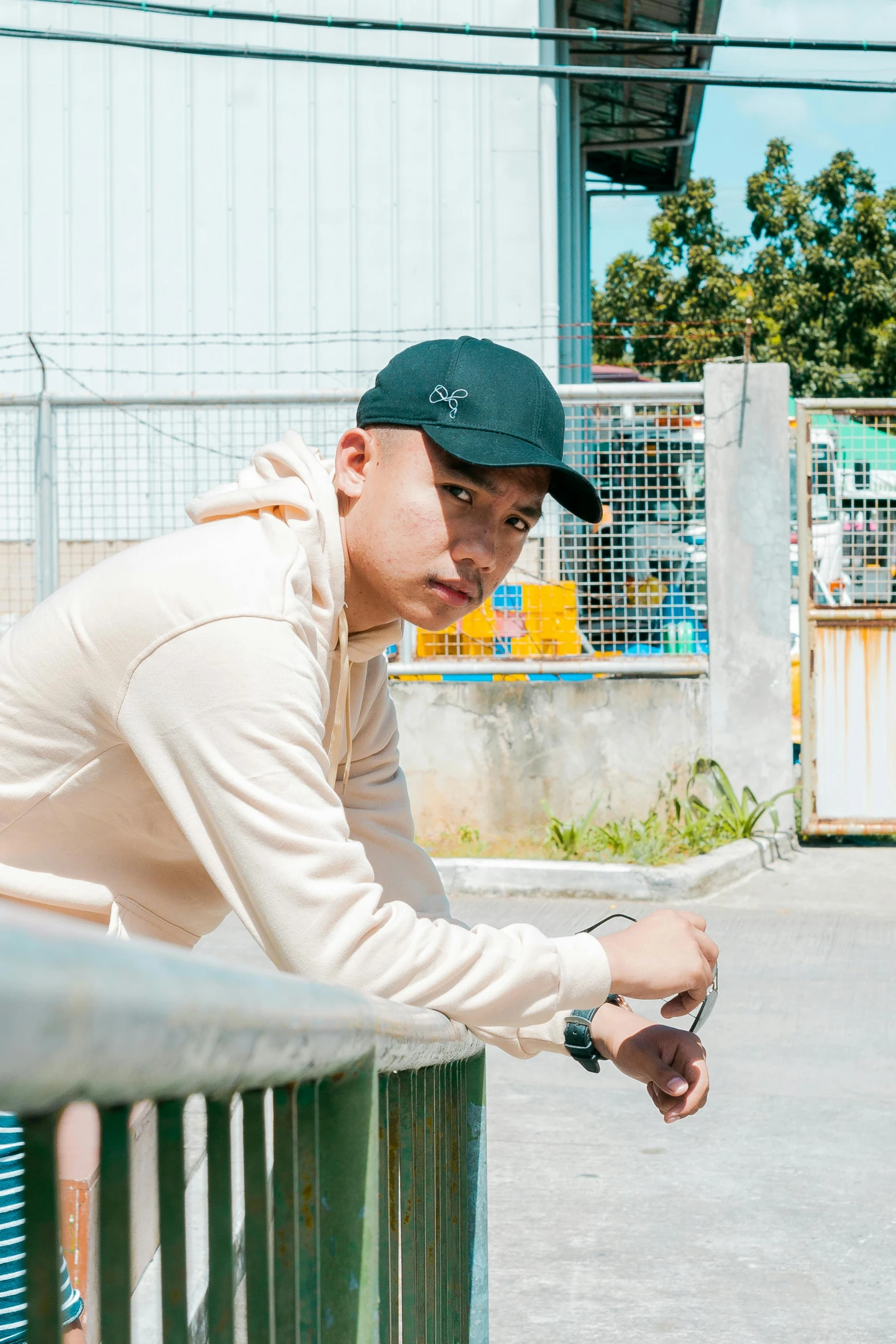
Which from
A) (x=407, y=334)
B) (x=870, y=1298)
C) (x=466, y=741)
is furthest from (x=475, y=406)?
(x=407, y=334)

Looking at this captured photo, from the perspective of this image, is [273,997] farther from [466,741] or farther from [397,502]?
[466,741]

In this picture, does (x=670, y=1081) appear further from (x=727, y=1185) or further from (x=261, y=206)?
(x=261, y=206)

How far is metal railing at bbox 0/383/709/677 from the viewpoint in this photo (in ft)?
28.0

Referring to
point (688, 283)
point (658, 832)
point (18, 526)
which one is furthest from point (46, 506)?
point (688, 283)

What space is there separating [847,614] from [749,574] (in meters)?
0.65

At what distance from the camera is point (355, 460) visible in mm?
2070

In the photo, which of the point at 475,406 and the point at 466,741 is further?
the point at 466,741

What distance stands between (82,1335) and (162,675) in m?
0.72

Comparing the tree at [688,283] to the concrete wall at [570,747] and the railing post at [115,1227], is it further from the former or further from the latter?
the railing post at [115,1227]

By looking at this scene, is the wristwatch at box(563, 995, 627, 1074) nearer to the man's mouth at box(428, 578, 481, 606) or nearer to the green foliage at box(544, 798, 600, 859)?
the man's mouth at box(428, 578, 481, 606)

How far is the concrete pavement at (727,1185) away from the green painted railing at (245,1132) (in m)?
1.54

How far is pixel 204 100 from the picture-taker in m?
13.1

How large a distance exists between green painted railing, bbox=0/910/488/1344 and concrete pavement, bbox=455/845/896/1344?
1540 millimetres

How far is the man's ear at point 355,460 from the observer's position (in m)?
2.05
